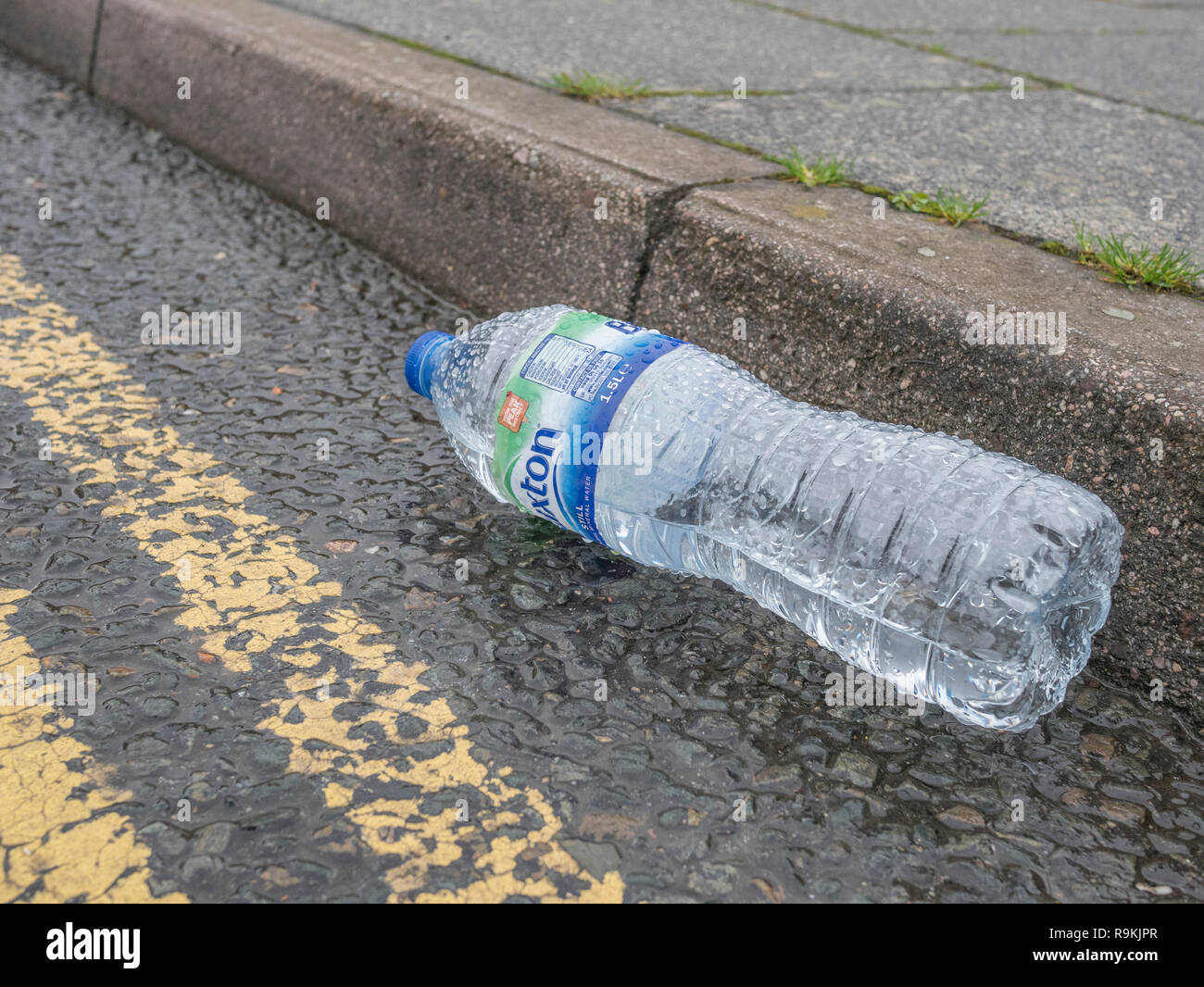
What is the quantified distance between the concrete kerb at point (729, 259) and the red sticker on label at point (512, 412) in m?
0.57

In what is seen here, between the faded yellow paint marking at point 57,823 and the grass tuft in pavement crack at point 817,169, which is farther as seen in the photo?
the grass tuft in pavement crack at point 817,169

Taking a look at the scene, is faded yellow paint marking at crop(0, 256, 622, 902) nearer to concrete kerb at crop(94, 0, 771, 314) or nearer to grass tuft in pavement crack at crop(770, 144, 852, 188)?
concrete kerb at crop(94, 0, 771, 314)


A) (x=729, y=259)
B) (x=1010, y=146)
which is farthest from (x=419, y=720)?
(x=1010, y=146)

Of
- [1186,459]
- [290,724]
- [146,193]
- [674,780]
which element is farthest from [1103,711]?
[146,193]

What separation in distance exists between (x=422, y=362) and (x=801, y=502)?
0.84 m

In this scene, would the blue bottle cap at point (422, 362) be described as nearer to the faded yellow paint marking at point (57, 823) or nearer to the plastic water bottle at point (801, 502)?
the plastic water bottle at point (801, 502)

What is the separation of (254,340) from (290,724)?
1.45 m

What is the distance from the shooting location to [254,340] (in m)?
2.90

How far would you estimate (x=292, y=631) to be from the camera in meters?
1.93

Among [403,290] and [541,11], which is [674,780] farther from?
[541,11]

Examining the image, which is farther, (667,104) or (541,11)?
(541,11)

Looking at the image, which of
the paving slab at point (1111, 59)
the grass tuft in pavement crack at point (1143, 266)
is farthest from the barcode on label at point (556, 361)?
the paving slab at point (1111, 59)

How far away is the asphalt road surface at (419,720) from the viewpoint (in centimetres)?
152

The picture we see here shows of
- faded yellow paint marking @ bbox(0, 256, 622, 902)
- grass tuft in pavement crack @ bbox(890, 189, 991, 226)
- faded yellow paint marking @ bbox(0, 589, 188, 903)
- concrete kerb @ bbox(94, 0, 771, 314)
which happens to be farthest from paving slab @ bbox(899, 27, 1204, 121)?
faded yellow paint marking @ bbox(0, 589, 188, 903)
